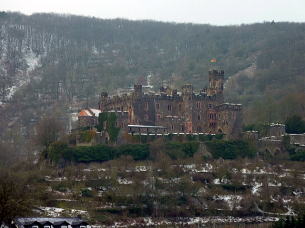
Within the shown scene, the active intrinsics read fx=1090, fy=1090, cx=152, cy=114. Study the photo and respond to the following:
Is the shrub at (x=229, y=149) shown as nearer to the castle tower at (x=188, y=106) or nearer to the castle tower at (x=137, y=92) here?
the castle tower at (x=188, y=106)

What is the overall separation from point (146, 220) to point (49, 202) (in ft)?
26.5

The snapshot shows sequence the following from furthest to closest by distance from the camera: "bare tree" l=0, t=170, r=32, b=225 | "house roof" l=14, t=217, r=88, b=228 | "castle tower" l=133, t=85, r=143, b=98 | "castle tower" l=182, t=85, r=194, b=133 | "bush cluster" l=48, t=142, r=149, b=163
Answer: "castle tower" l=182, t=85, r=194, b=133, "castle tower" l=133, t=85, r=143, b=98, "bush cluster" l=48, t=142, r=149, b=163, "house roof" l=14, t=217, r=88, b=228, "bare tree" l=0, t=170, r=32, b=225

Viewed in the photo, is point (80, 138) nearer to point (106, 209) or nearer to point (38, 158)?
point (38, 158)

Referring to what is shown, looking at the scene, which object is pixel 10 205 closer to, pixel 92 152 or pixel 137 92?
pixel 92 152

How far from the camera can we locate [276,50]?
588ft

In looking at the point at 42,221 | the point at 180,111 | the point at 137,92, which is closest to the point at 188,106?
the point at 180,111

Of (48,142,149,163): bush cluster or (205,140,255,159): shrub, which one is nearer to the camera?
(48,142,149,163): bush cluster

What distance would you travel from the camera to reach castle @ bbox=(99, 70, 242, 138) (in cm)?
11075

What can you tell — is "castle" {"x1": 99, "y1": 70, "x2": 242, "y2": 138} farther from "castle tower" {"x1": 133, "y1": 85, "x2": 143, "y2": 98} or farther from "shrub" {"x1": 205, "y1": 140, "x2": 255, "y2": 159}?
"shrub" {"x1": 205, "y1": 140, "x2": 255, "y2": 159}

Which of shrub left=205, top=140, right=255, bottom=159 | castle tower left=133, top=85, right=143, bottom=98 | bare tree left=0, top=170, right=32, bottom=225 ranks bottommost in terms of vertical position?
shrub left=205, top=140, right=255, bottom=159

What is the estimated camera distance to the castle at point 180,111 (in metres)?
111

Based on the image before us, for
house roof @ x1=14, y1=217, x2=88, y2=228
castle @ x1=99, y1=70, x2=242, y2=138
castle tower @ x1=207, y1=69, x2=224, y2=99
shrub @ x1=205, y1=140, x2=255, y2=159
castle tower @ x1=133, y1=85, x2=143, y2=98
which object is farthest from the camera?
castle tower @ x1=207, y1=69, x2=224, y2=99

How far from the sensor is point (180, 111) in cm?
11225

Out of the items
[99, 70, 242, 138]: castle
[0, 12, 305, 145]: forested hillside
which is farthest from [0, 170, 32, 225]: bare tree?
[0, 12, 305, 145]: forested hillside
